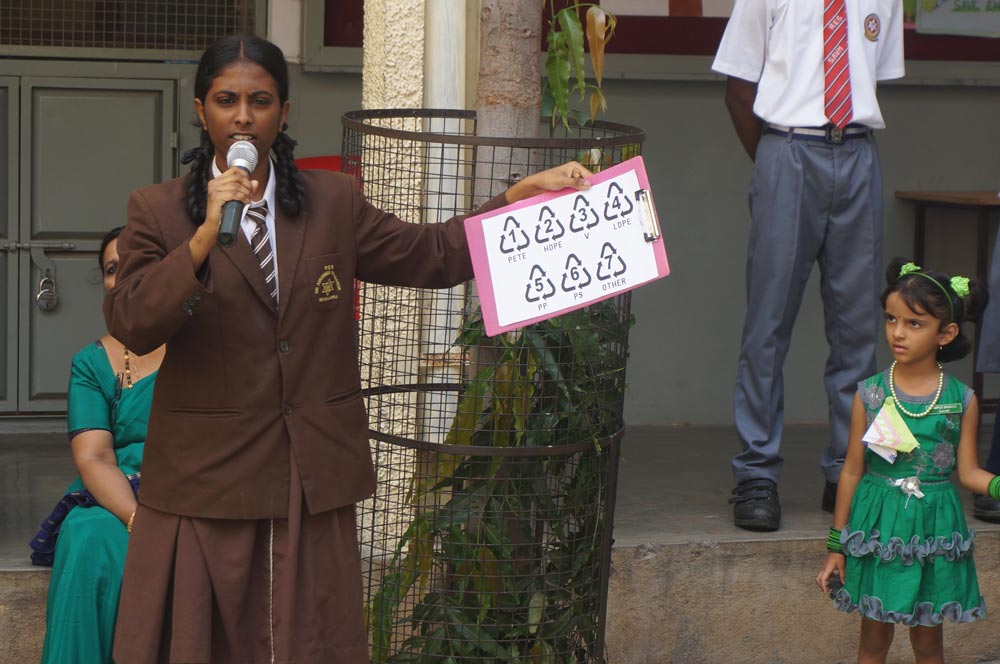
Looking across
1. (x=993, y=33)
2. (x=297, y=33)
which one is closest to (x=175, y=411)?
(x=297, y=33)

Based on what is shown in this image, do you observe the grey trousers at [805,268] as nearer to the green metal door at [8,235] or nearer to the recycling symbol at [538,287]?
the recycling symbol at [538,287]

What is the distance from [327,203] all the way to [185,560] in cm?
79

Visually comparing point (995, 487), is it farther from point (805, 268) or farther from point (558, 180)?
point (558, 180)

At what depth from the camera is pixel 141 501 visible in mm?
3014

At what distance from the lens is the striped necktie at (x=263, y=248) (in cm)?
290

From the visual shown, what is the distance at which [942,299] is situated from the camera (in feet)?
13.1

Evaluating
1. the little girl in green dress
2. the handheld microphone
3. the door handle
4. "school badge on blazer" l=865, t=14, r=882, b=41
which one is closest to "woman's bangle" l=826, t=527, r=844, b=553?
the little girl in green dress

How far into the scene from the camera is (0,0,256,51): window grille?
617 centimetres

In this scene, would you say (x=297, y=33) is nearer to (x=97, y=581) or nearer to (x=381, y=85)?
(x=381, y=85)

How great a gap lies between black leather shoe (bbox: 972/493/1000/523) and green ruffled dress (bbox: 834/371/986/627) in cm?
97

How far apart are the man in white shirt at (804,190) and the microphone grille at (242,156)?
2507mm

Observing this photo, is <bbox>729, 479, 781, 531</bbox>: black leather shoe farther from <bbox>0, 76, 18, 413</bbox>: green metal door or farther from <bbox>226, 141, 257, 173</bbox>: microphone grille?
<bbox>0, 76, 18, 413</bbox>: green metal door

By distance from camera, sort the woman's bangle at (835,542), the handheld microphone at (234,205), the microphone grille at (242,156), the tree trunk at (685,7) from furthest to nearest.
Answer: the tree trunk at (685,7) → the woman's bangle at (835,542) → the microphone grille at (242,156) → the handheld microphone at (234,205)

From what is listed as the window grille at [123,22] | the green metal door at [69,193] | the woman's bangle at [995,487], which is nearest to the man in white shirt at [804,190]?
the woman's bangle at [995,487]
